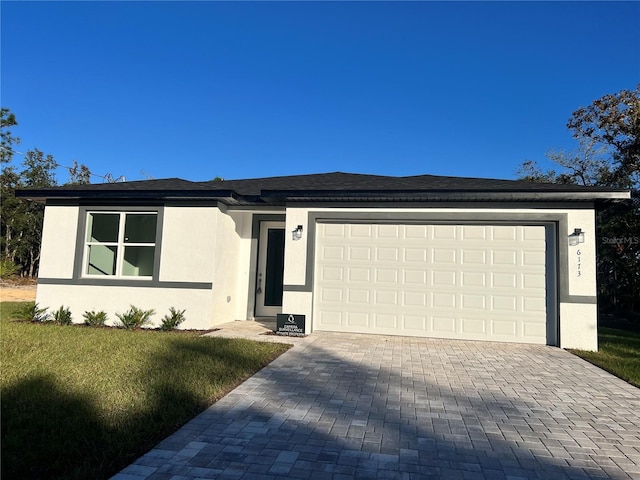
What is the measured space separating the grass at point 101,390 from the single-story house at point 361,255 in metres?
1.86

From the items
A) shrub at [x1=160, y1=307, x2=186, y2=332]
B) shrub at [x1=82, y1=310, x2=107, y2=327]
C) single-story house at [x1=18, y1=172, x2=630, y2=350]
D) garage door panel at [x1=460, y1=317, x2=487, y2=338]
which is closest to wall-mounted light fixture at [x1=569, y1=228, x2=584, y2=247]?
single-story house at [x1=18, y1=172, x2=630, y2=350]

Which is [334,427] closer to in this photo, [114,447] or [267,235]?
[114,447]

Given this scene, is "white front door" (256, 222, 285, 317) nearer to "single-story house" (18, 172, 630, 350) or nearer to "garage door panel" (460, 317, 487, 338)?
"single-story house" (18, 172, 630, 350)

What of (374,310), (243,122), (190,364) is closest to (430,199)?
(374,310)

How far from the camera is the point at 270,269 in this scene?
34.6ft

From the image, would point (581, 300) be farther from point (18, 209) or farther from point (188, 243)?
point (18, 209)

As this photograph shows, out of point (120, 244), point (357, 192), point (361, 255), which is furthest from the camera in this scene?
point (120, 244)

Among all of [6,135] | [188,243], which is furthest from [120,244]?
[6,135]

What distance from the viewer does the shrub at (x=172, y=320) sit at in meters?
8.92

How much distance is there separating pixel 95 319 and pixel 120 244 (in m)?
1.90

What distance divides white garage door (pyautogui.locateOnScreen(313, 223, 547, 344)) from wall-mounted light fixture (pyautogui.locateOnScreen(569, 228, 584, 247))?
500 millimetres

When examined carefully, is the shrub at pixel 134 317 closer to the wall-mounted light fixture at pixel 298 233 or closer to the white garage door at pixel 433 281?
the wall-mounted light fixture at pixel 298 233

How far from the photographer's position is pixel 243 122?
65.3 feet

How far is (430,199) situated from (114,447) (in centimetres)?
722
